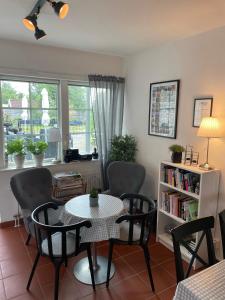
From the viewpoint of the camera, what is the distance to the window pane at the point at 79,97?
12.3ft

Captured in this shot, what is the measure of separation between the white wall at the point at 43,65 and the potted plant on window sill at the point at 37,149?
10.2 inches

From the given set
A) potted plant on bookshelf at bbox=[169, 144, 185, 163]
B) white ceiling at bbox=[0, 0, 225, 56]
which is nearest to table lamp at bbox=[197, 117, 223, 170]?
potted plant on bookshelf at bbox=[169, 144, 185, 163]

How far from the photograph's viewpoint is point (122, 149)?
371 cm

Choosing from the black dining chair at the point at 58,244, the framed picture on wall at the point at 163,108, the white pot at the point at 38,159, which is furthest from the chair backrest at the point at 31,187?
the framed picture on wall at the point at 163,108

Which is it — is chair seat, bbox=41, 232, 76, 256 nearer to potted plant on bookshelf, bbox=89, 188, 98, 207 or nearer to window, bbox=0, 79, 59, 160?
potted plant on bookshelf, bbox=89, 188, 98, 207

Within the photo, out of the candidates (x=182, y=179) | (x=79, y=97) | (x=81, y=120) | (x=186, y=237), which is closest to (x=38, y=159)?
(x=81, y=120)

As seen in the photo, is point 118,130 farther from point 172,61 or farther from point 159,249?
point 159,249

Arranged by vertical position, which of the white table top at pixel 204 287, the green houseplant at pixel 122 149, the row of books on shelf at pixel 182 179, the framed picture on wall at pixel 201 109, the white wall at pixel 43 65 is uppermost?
the white wall at pixel 43 65

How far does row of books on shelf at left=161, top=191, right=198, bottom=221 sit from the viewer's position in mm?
2619

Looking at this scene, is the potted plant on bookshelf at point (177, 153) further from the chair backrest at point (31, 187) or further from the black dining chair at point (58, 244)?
the chair backrest at point (31, 187)

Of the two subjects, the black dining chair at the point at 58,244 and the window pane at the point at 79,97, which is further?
the window pane at the point at 79,97

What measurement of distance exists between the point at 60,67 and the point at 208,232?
117 inches

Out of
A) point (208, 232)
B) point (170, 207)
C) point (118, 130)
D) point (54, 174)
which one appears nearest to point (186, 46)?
point (118, 130)

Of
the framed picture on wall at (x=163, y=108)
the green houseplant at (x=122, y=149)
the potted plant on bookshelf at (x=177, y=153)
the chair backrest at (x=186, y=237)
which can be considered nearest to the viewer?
the chair backrest at (x=186, y=237)
